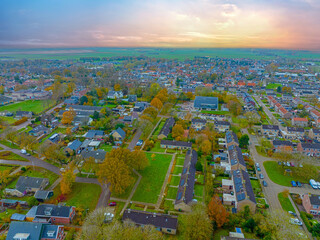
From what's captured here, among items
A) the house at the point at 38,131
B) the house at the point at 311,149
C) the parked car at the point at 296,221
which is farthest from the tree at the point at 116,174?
the house at the point at 311,149

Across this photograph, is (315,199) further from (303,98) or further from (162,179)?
(303,98)

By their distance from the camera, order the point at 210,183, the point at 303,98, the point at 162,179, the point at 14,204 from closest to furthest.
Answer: the point at 14,204
the point at 210,183
the point at 162,179
the point at 303,98

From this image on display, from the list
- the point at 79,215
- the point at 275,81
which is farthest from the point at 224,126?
the point at 275,81

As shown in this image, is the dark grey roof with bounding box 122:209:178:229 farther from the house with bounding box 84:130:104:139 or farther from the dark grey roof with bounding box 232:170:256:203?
the house with bounding box 84:130:104:139

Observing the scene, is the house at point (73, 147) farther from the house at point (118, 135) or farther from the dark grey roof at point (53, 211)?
the dark grey roof at point (53, 211)

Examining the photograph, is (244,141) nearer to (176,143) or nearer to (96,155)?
(176,143)

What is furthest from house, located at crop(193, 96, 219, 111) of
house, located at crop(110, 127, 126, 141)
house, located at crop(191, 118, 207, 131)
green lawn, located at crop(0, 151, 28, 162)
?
green lawn, located at crop(0, 151, 28, 162)
